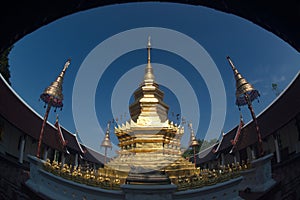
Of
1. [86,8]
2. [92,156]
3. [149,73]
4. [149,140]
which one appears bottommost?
[92,156]

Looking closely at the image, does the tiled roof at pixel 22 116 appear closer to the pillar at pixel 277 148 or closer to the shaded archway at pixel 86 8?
the shaded archway at pixel 86 8

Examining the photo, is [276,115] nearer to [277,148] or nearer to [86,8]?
[277,148]

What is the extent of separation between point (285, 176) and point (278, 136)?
74 cm

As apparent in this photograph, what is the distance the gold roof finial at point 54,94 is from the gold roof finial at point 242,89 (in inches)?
172

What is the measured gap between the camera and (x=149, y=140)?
22.3 ft

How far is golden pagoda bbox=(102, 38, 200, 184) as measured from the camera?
5656 millimetres

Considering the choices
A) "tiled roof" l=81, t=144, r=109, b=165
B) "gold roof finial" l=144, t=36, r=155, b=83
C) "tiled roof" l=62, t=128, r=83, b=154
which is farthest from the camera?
"gold roof finial" l=144, t=36, r=155, b=83

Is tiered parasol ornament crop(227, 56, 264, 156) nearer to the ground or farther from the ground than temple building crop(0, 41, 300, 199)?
farther from the ground

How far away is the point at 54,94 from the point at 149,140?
119 inches

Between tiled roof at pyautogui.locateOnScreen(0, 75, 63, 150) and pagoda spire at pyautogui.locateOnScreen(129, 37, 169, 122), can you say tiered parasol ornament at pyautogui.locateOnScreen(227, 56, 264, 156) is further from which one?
tiled roof at pyautogui.locateOnScreen(0, 75, 63, 150)

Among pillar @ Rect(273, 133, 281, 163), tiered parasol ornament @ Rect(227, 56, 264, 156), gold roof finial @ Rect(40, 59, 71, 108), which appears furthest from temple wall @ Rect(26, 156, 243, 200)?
gold roof finial @ Rect(40, 59, 71, 108)

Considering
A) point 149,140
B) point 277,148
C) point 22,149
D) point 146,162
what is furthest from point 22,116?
point 277,148

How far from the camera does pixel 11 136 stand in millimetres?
3027

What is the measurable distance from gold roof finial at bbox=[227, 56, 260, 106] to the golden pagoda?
2128mm
